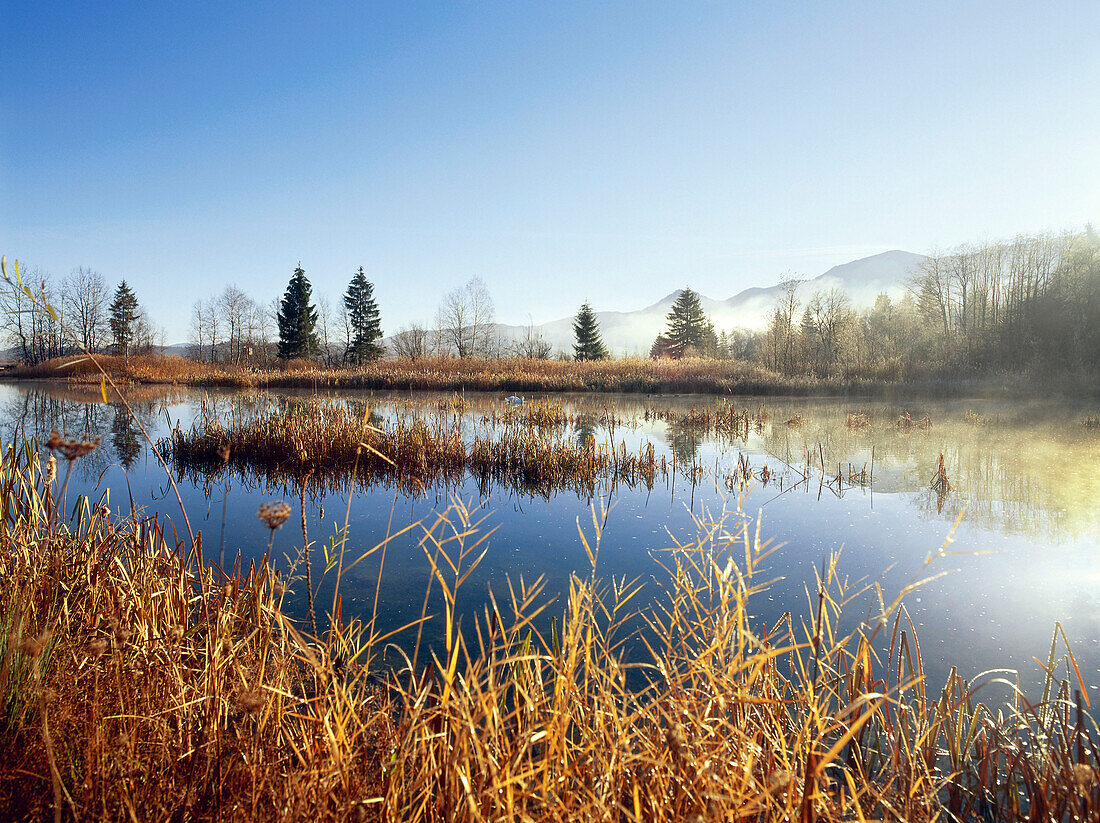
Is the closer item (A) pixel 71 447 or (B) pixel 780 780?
(B) pixel 780 780

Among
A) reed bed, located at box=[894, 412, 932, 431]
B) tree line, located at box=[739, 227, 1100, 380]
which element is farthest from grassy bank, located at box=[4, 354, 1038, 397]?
reed bed, located at box=[894, 412, 932, 431]

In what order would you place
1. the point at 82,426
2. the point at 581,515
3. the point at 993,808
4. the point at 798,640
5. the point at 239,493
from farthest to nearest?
1. the point at 82,426
2. the point at 239,493
3. the point at 581,515
4. the point at 798,640
5. the point at 993,808

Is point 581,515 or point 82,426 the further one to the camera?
point 82,426

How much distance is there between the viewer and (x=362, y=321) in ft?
111

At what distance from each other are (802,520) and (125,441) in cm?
857

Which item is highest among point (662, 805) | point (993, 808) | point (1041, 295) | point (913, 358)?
point (1041, 295)

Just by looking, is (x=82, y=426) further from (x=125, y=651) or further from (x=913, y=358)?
(x=913, y=358)

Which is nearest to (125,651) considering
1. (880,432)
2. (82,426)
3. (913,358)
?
(82,426)

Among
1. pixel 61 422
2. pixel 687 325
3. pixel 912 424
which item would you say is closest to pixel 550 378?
pixel 912 424

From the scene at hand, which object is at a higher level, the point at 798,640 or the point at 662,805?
the point at 662,805

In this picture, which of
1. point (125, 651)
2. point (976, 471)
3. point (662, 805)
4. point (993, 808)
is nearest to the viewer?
point (662, 805)

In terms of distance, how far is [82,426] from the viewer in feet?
28.3

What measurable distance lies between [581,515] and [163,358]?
1005 inches

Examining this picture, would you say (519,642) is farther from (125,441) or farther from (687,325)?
(687,325)
